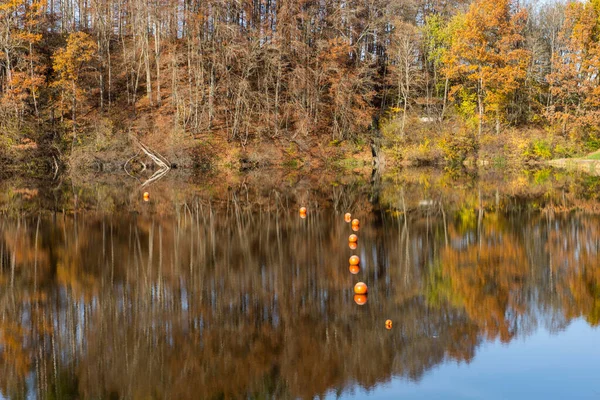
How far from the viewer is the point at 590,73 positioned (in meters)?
50.7

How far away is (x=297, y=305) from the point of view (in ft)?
38.7

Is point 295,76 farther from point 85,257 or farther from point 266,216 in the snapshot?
point 85,257

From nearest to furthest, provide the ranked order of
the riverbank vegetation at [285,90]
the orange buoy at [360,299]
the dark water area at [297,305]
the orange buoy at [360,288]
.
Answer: the dark water area at [297,305]
the orange buoy at [360,299]
the orange buoy at [360,288]
the riverbank vegetation at [285,90]

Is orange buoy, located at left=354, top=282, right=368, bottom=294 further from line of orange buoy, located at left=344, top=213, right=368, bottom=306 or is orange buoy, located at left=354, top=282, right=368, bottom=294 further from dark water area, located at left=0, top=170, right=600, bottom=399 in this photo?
dark water area, located at left=0, top=170, right=600, bottom=399

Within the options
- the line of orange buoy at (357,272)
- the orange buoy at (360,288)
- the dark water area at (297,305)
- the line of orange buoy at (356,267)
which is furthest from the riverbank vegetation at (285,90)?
the orange buoy at (360,288)

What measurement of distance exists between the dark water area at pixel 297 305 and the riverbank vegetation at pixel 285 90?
25386 millimetres

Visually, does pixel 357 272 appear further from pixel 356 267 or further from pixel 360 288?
pixel 360 288

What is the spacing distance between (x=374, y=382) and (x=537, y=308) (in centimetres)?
477

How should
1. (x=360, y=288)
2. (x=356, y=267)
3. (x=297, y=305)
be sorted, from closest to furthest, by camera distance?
(x=297, y=305), (x=360, y=288), (x=356, y=267)

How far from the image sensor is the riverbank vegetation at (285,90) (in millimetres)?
47500

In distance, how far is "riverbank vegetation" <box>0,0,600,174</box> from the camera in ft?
156

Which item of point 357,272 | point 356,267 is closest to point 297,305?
point 357,272

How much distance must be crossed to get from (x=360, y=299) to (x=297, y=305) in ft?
4.37

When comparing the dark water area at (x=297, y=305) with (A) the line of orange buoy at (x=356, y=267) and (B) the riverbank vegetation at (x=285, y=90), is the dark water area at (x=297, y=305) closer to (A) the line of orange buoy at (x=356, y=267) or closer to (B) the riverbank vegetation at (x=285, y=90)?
(A) the line of orange buoy at (x=356, y=267)
